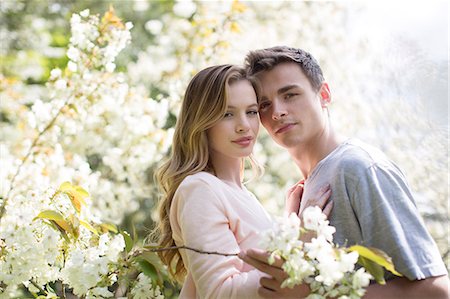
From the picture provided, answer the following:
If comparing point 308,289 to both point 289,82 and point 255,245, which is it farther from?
point 289,82

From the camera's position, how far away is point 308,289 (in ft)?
5.16

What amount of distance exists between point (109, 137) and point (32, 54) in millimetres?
3164

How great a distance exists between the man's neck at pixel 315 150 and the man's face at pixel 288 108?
2 cm

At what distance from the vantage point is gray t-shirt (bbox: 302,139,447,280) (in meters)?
1.75

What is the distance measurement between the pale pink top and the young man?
0.12 meters

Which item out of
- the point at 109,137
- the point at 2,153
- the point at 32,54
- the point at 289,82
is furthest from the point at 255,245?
the point at 32,54

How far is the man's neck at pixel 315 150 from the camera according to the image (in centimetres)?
217

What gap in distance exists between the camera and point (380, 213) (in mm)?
1788

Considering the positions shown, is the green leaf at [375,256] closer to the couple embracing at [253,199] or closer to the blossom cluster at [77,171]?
the couple embracing at [253,199]

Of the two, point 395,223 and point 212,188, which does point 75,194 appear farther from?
point 395,223

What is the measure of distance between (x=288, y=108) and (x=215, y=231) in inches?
21.9

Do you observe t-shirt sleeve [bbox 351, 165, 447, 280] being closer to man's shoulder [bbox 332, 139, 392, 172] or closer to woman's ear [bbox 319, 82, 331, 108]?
man's shoulder [bbox 332, 139, 392, 172]

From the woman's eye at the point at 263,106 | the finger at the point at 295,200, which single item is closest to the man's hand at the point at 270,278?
the finger at the point at 295,200

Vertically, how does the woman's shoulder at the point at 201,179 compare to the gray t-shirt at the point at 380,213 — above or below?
above
